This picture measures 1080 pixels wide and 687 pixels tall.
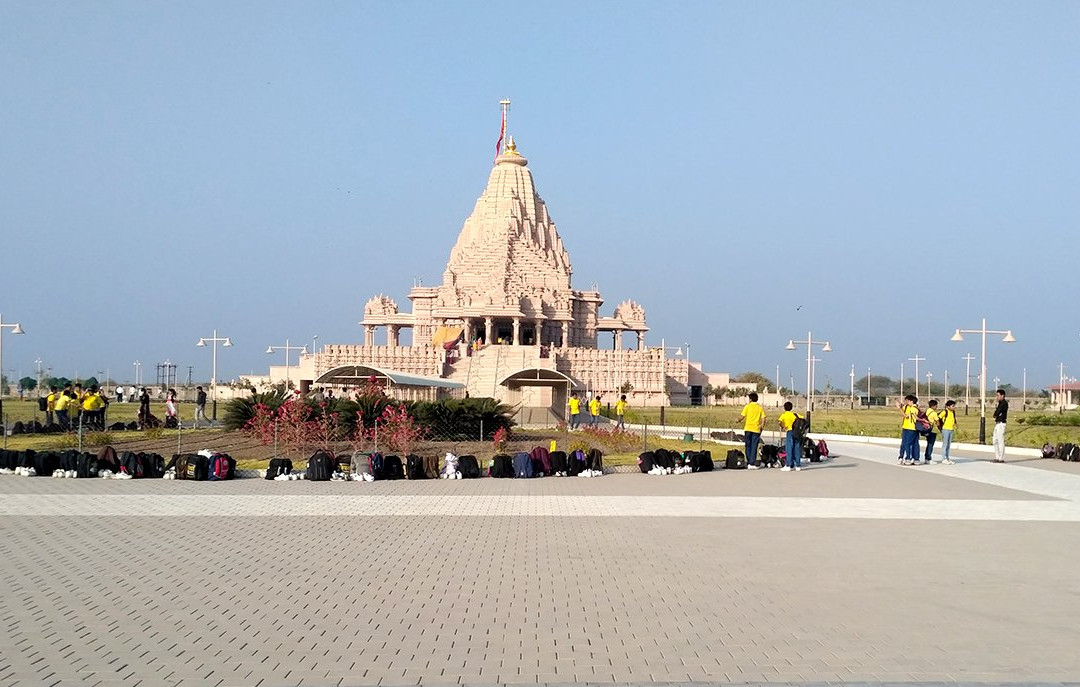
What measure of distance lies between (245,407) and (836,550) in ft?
70.9

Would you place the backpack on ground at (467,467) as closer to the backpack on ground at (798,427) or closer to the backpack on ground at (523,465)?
the backpack on ground at (523,465)

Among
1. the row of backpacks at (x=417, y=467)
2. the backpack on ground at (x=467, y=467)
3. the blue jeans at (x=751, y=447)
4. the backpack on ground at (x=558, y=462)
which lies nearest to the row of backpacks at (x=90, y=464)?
the row of backpacks at (x=417, y=467)

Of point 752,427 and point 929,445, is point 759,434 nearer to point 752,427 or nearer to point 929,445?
point 752,427

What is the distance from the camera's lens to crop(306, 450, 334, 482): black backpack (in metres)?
19.6

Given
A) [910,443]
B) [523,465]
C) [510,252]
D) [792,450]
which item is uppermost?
[510,252]

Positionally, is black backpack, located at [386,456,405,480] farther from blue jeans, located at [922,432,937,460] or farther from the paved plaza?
blue jeans, located at [922,432,937,460]

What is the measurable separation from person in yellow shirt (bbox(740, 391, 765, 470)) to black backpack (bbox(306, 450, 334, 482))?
8.74 meters

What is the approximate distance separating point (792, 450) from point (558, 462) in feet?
18.5

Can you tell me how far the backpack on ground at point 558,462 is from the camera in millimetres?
20875

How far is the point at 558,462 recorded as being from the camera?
2094 centimetres

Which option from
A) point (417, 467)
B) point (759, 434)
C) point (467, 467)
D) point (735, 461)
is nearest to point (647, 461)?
point (735, 461)

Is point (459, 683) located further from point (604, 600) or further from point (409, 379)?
point (409, 379)

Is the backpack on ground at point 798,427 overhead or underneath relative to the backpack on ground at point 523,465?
overhead

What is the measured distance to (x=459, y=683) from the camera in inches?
257
